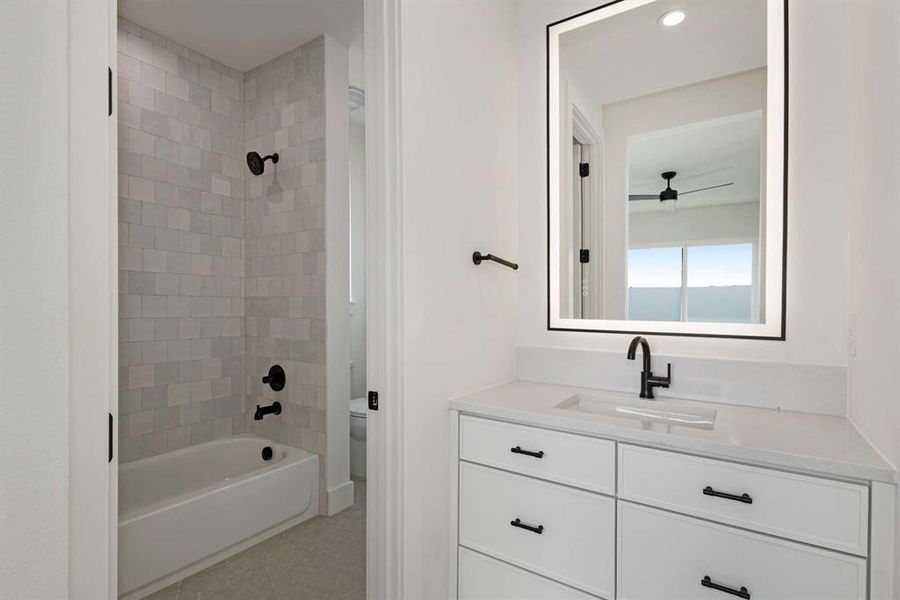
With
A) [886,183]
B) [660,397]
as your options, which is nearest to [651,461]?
[660,397]

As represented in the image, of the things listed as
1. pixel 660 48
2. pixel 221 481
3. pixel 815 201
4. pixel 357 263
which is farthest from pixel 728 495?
pixel 357 263

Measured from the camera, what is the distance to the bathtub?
6.12ft

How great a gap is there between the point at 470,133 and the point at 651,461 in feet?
4.07

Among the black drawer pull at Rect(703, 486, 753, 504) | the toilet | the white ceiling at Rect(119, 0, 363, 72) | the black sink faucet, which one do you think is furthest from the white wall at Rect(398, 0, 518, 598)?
the toilet

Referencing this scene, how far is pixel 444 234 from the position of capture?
1548 mm

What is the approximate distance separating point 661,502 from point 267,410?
2.19m

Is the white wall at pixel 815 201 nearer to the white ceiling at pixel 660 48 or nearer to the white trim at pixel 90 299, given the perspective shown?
the white ceiling at pixel 660 48

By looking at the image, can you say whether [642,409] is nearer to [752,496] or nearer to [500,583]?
[752,496]

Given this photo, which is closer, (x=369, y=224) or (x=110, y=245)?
(x=110, y=245)

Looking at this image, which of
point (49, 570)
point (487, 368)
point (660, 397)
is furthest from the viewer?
point (487, 368)

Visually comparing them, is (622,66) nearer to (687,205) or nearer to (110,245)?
(687,205)

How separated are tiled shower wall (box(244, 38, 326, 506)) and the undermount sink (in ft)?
4.86

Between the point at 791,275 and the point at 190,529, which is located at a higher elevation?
the point at 791,275

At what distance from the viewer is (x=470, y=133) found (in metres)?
1.68
